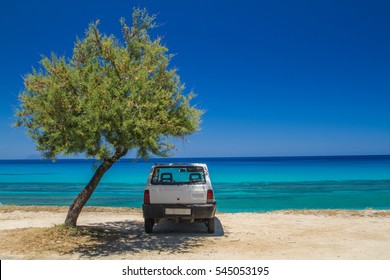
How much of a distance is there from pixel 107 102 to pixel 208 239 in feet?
15.3

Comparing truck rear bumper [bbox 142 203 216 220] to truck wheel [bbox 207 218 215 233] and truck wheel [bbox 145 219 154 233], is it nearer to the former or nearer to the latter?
truck wheel [bbox 207 218 215 233]

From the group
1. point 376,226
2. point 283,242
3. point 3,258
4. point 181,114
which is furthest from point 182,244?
point 376,226

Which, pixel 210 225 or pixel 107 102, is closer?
pixel 107 102

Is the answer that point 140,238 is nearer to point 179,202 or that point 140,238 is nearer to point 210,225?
point 179,202

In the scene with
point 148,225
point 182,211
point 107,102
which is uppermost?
point 107,102

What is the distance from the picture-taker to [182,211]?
10258 millimetres

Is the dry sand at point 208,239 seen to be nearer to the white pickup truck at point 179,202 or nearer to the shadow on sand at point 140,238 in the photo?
the shadow on sand at point 140,238

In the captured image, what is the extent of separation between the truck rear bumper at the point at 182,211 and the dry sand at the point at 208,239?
648mm

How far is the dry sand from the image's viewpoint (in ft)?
28.3


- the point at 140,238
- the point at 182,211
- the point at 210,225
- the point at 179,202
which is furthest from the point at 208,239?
the point at 140,238

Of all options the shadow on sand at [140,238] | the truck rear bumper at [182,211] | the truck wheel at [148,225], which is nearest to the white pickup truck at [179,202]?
the truck rear bumper at [182,211]

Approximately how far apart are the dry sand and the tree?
4.18 feet

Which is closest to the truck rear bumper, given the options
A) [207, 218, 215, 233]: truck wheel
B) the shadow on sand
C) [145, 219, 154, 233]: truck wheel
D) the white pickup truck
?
the white pickup truck

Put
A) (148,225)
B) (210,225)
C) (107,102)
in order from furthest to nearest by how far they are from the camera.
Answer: (148,225) < (210,225) < (107,102)
